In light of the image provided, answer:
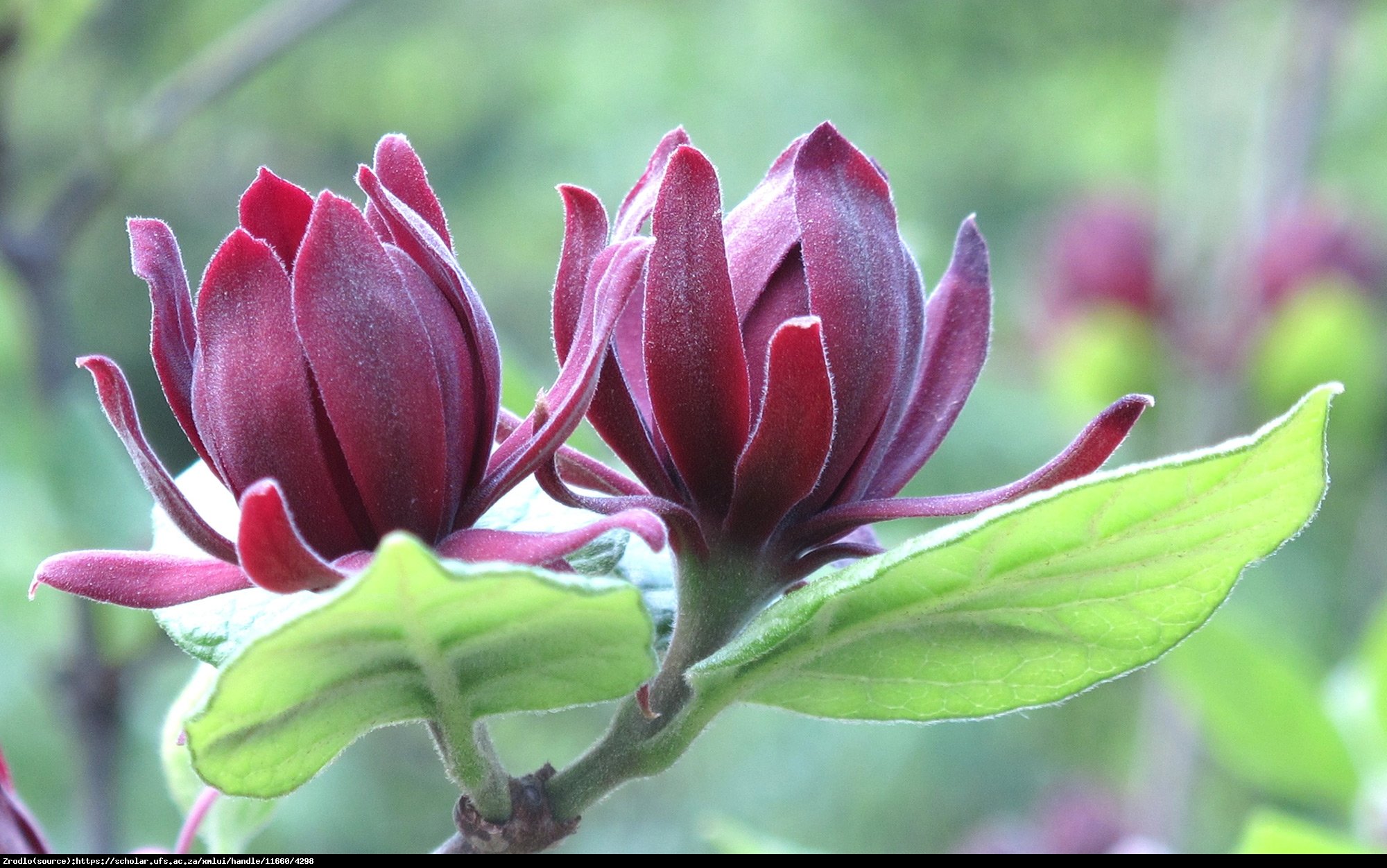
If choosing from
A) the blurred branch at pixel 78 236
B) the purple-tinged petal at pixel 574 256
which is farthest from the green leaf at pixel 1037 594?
the blurred branch at pixel 78 236

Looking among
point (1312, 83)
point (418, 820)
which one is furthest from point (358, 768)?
point (1312, 83)

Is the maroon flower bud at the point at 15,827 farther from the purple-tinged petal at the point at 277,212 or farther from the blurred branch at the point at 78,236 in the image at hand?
the blurred branch at the point at 78,236

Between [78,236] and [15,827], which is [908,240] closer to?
[15,827]

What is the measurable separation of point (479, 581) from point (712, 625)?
16 cm

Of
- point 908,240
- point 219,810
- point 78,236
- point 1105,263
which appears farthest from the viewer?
point 1105,263

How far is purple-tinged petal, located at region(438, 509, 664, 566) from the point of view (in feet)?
1.38

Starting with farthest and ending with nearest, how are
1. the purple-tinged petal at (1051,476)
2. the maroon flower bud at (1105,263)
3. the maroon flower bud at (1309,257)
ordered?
1. the maroon flower bud at (1105,263)
2. the maroon flower bud at (1309,257)
3. the purple-tinged petal at (1051,476)

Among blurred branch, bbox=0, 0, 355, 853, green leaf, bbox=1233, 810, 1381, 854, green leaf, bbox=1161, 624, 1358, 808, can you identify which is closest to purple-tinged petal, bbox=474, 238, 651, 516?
green leaf, bbox=1233, 810, 1381, 854

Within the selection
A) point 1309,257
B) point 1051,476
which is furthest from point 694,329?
point 1309,257

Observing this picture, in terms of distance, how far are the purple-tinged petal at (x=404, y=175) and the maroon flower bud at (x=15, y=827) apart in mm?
265

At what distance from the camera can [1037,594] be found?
1.61 feet

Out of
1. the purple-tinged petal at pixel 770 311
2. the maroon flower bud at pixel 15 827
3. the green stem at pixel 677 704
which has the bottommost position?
the maroon flower bud at pixel 15 827

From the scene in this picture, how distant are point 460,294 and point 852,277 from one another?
0.13m

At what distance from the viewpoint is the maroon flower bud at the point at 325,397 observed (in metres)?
0.43
